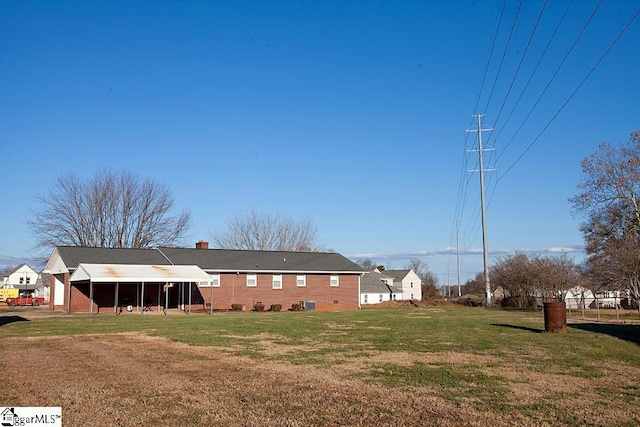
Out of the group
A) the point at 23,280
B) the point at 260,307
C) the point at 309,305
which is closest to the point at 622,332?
the point at 260,307

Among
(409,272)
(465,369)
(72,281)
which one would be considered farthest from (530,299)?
(409,272)

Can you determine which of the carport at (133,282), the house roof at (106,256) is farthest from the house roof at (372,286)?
the carport at (133,282)

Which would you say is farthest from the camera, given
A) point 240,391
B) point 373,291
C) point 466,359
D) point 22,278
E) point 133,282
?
point 22,278

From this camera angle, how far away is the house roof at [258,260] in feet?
143

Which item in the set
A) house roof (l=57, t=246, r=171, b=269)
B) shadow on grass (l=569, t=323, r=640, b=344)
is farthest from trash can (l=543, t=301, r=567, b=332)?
house roof (l=57, t=246, r=171, b=269)

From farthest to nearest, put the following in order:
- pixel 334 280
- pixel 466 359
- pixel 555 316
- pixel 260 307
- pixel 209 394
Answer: pixel 334 280 < pixel 260 307 < pixel 555 316 < pixel 466 359 < pixel 209 394

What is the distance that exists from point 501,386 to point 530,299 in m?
42.7

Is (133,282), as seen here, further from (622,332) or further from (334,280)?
(622,332)

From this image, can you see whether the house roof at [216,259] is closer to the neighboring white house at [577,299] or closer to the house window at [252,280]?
the house window at [252,280]

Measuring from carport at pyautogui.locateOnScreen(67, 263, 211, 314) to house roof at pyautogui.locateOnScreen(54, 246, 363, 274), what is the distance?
1.67 meters

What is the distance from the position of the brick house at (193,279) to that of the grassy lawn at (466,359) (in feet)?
41.4

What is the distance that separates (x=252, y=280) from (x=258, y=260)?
2.43m

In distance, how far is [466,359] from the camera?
554 inches

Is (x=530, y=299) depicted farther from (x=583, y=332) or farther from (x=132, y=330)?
(x=132, y=330)
